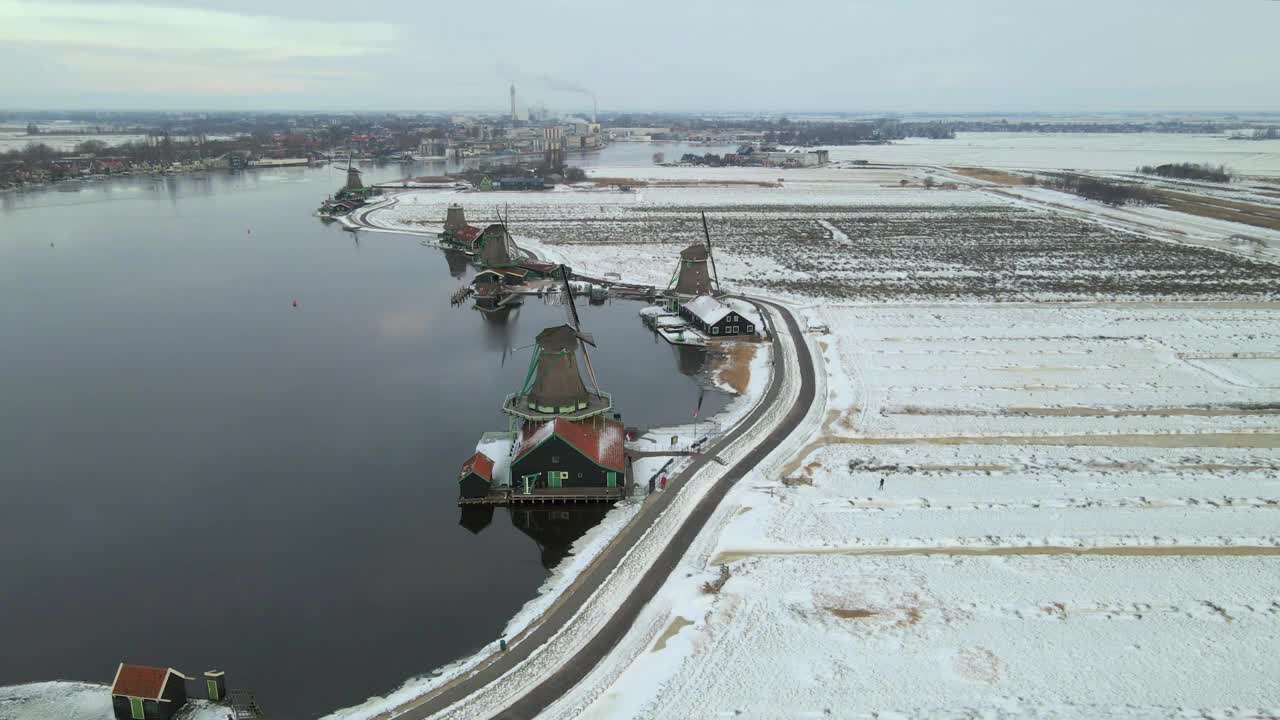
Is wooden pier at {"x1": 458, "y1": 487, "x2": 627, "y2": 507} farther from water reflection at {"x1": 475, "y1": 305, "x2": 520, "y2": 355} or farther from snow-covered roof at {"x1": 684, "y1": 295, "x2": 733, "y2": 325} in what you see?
snow-covered roof at {"x1": 684, "y1": 295, "x2": 733, "y2": 325}

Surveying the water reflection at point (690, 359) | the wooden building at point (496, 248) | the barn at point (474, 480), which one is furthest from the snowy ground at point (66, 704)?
the wooden building at point (496, 248)

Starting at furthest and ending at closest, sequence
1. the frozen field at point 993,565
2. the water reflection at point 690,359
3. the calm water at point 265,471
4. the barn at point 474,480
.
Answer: the water reflection at point 690,359
the barn at point 474,480
the calm water at point 265,471
the frozen field at point 993,565

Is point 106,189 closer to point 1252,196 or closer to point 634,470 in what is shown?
point 634,470

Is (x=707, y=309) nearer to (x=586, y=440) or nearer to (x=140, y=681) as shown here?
(x=586, y=440)

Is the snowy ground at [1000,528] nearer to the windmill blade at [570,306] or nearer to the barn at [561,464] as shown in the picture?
the barn at [561,464]

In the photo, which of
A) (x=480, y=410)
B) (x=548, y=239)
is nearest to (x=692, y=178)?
(x=548, y=239)

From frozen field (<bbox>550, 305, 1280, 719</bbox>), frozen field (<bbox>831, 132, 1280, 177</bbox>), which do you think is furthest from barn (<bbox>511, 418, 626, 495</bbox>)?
frozen field (<bbox>831, 132, 1280, 177</bbox>)
